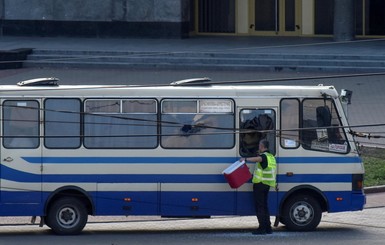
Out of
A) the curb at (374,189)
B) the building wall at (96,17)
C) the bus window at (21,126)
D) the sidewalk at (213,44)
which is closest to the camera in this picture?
the bus window at (21,126)

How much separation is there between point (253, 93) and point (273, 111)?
0.48m

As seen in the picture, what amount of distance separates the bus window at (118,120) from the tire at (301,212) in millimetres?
2769

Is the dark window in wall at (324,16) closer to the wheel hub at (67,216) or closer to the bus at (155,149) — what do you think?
the bus at (155,149)

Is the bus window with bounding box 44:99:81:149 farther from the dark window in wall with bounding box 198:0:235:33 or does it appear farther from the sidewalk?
the dark window in wall with bounding box 198:0:235:33

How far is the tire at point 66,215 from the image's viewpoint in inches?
709

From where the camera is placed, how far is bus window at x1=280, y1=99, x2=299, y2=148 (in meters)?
18.2

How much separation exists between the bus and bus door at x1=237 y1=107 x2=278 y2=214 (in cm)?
2

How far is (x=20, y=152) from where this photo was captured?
58.7 feet

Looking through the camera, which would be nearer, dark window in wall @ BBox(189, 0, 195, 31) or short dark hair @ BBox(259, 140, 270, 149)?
short dark hair @ BBox(259, 140, 270, 149)

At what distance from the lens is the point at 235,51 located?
34.4m

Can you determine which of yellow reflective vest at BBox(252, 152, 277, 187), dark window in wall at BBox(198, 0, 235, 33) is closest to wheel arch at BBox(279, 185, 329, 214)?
yellow reflective vest at BBox(252, 152, 277, 187)

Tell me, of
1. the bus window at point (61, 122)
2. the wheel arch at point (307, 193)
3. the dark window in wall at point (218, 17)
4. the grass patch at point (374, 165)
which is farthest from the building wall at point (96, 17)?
the wheel arch at point (307, 193)

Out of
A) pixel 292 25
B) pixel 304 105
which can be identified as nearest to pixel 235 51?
pixel 292 25

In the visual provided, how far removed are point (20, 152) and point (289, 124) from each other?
4.81 m
